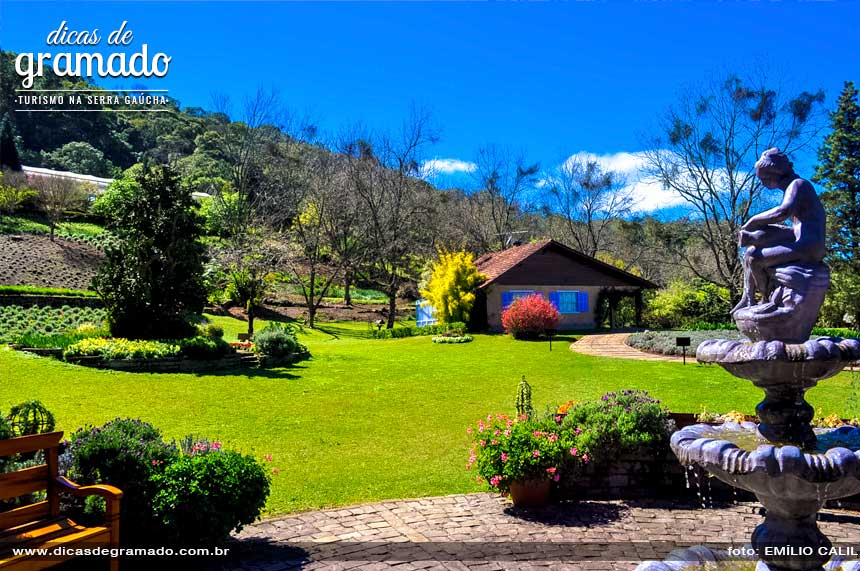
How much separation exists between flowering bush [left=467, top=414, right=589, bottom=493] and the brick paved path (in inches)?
17.1

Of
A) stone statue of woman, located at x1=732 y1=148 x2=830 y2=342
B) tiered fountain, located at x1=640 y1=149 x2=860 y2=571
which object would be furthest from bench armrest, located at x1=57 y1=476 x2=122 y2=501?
stone statue of woman, located at x1=732 y1=148 x2=830 y2=342

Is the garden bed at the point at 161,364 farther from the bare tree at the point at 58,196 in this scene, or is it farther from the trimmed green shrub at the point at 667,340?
the bare tree at the point at 58,196

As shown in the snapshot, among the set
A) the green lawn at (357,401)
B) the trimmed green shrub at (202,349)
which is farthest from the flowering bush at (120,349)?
the green lawn at (357,401)

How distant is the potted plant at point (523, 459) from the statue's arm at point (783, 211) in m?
3.37

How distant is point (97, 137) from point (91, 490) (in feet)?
282

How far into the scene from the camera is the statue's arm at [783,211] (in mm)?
4660

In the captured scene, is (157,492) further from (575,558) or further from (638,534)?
(638,534)

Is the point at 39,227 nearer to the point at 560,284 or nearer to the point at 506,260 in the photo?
the point at 506,260

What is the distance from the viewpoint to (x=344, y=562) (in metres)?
5.32

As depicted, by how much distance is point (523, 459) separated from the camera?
A: 264 inches

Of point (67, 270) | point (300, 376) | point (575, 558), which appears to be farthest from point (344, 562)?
point (67, 270)

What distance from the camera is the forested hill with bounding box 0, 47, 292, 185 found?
66.2 m

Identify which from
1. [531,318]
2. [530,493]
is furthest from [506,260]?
[530,493]

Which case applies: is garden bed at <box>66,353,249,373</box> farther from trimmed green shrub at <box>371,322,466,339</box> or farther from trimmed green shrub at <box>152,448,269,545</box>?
trimmed green shrub at <box>371,322,466,339</box>
